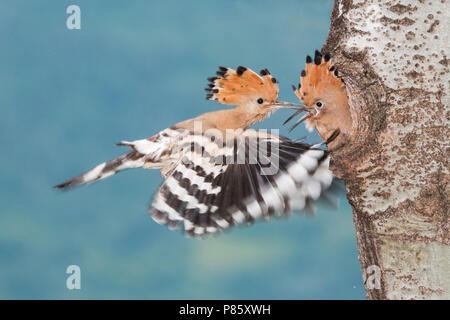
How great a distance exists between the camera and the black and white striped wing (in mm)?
1388

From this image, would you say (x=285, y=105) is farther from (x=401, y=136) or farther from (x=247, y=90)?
(x=401, y=136)

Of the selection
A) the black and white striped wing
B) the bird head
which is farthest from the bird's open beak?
the black and white striped wing

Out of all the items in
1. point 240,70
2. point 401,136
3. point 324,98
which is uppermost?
point 240,70

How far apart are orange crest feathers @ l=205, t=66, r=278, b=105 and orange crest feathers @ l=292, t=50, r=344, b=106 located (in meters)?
0.09

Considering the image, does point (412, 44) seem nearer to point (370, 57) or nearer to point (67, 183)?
point (370, 57)

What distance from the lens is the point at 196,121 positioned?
1.47 meters

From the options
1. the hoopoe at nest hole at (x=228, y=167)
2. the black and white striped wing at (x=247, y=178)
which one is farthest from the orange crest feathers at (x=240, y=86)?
the black and white striped wing at (x=247, y=178)

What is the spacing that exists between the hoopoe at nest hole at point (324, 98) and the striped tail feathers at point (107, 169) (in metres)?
0.49

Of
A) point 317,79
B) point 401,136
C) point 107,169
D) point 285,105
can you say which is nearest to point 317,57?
point 317,79

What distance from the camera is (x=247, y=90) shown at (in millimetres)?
1468

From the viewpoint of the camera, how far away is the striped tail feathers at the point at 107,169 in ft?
4.52

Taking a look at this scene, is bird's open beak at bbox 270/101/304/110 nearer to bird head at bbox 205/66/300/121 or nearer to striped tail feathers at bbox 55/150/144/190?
bird head at bbox 205/66/300/121

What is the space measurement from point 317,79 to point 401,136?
29cm
